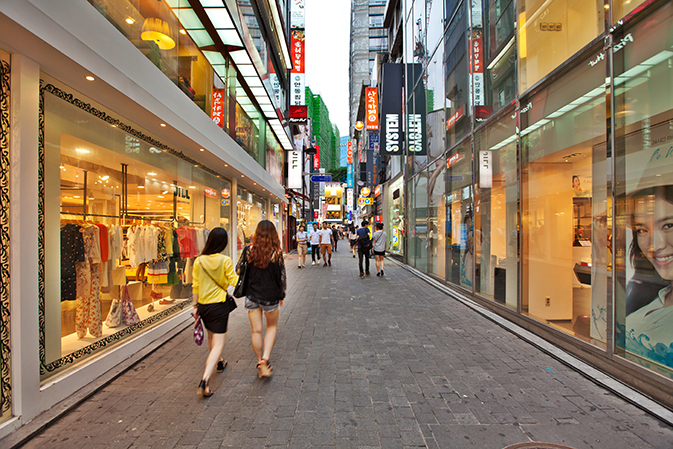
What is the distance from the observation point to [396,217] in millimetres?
19797

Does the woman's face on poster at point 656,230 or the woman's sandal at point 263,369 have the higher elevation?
the woman's face on poster at point 656,230

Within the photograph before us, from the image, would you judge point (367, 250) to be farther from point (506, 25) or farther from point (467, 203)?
point (506, 25)

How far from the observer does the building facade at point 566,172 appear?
352cm

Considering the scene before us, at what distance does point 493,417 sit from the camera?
305 cm

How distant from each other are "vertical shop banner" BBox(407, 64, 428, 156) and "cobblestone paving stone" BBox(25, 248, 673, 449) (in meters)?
9.74

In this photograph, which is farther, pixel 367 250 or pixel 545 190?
pixel 367 250

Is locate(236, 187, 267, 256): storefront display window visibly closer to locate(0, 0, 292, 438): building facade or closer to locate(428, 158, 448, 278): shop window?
locate(0, 0, 292, 438): building facade

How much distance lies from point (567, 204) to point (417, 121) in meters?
9.62

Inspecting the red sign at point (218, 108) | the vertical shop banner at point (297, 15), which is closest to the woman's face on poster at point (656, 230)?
the red sign at point (218, 108)

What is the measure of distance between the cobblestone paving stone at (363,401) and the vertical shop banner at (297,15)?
25.5 meters

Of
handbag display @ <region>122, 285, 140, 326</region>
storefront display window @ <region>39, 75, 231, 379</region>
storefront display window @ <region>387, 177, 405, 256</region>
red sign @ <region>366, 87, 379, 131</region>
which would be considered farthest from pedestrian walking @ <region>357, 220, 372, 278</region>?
red sign @ <region>366, 87, 379, 131</region>

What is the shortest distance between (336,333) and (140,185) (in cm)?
419

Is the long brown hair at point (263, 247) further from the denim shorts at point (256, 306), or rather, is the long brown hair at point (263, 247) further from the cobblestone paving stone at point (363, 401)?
the cobblestone paving stone at point (363, 401)

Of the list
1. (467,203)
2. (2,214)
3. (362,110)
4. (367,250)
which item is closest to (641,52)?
(467,203)
